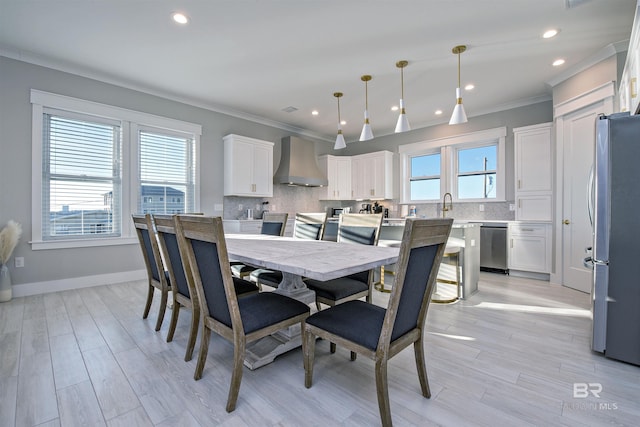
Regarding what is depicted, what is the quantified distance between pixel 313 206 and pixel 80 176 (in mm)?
4091

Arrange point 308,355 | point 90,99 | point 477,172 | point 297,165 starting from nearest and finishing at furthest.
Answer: point 308,355, point 90,99, point 477,172, point 297,165

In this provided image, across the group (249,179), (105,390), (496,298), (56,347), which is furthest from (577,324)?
(249,179)

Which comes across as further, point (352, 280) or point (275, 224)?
point (275, 224)

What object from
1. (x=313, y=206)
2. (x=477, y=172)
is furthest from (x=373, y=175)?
(x=477, y=172)

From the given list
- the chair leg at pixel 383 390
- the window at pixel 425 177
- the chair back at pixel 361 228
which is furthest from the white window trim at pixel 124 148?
the window at pixel 425 177

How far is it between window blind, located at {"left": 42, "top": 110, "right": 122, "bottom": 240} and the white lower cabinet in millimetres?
5618

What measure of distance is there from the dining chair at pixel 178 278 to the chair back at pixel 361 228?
1025 mm

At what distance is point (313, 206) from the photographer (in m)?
6.42

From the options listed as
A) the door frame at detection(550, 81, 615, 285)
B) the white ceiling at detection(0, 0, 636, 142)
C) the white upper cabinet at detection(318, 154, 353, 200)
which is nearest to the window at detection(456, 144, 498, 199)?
the white ceiling at detection(0, 0, 636, 142)

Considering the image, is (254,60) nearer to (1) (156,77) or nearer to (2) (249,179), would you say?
→ (1) (156,77)

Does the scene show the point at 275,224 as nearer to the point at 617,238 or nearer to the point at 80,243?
the point at 80,243

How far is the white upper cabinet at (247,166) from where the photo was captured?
4.66m

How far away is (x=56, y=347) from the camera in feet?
6.40

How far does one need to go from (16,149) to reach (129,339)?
2713mm
